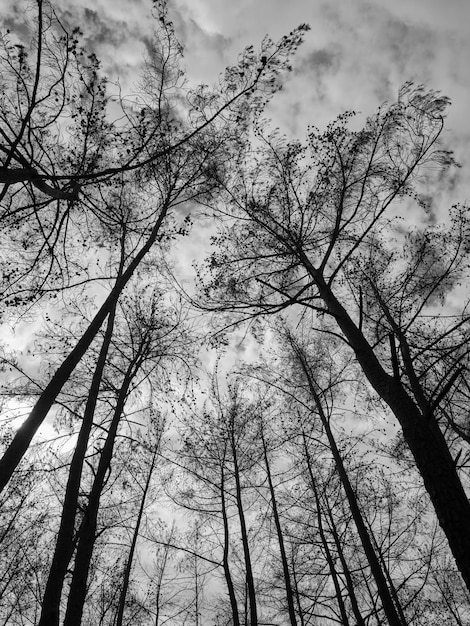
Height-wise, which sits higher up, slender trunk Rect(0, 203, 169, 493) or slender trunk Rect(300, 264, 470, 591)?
slender trunk Rect(0, 203, 169, 493)

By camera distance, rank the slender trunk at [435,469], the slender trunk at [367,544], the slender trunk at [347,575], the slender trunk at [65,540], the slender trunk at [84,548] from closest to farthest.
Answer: the slender trunk at [435,469] < the slender trunk at [65,540] < the slender trunk at [84,548] < the slender trunk at [367,544] < the slender trunk at [347,575]

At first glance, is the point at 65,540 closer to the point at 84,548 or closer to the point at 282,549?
the point at 84,548

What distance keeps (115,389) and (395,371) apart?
744 cm

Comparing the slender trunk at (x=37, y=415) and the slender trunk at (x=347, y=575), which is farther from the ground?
the slender trunk at (x=37, y=415)

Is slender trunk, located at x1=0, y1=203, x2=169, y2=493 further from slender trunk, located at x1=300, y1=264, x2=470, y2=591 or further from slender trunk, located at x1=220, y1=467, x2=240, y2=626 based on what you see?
slender trunk, located at x1=220, y1=467, x2=240, y2=626

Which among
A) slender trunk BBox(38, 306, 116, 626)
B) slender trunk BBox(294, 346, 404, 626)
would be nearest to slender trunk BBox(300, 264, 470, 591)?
slender trunk BBox(294, 346, 404, 626)

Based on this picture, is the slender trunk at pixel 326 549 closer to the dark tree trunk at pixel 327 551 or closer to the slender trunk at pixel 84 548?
the dark tree trunk at pixel 327 551

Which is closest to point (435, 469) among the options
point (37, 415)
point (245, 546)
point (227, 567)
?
point (37, 415)

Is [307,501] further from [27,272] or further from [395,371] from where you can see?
[27,272]

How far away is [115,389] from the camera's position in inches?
348

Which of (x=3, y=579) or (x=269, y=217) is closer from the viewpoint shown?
(x=269, y=217)

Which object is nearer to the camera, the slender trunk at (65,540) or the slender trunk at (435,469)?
the slender trunk at (435,469)

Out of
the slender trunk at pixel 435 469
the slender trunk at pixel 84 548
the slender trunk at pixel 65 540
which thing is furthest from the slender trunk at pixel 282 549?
the slender trunk at pixel 435 469

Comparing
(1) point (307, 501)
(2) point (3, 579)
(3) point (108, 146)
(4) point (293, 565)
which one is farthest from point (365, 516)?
(2) point (3, 579)
